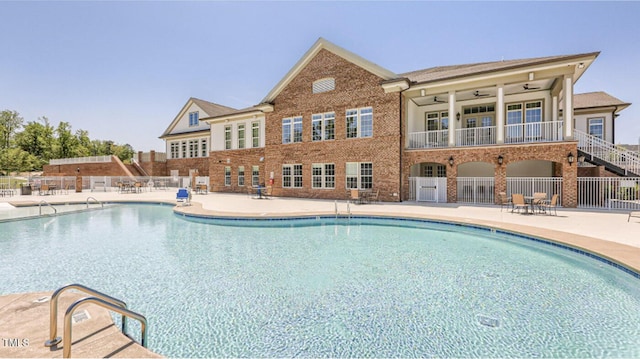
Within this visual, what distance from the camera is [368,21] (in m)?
15.4

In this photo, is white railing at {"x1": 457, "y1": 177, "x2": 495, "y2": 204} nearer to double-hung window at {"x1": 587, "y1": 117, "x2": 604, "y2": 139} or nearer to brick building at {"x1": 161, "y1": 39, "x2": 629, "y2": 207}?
brick building at {"x1": 161, "y1": 39, "x2": 629, "y2": 207}

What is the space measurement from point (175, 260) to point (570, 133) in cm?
1710

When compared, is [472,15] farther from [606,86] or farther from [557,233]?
[606,86]

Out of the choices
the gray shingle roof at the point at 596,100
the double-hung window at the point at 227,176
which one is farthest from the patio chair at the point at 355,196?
the gray shingle roof at the point at 596,100

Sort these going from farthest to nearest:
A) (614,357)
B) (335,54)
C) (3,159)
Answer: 1. (3,159)
2. (335,54)
3. (614,357)

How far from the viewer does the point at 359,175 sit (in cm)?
1817

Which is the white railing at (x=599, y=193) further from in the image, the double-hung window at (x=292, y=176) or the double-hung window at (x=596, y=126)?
the double-hung window at (x=292, y=176)

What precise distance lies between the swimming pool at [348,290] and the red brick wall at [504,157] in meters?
7.14

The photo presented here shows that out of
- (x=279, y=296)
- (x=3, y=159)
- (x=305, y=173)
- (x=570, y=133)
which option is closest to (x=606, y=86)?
(x=570, y=133)

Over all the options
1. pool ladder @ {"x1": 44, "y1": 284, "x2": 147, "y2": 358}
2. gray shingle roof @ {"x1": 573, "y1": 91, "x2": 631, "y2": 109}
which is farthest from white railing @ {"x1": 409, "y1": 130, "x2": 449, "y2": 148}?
pool ladder @ {"x1": 44, "y1": 284, "x2": 147, "y2": 358}

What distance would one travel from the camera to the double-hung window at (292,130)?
67.1 feet

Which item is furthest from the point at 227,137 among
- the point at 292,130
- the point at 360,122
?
the point at 360,122

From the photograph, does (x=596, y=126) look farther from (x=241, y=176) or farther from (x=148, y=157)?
(x=148, y=157)

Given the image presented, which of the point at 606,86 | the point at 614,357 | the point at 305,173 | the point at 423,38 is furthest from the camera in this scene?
the point at 606,86
